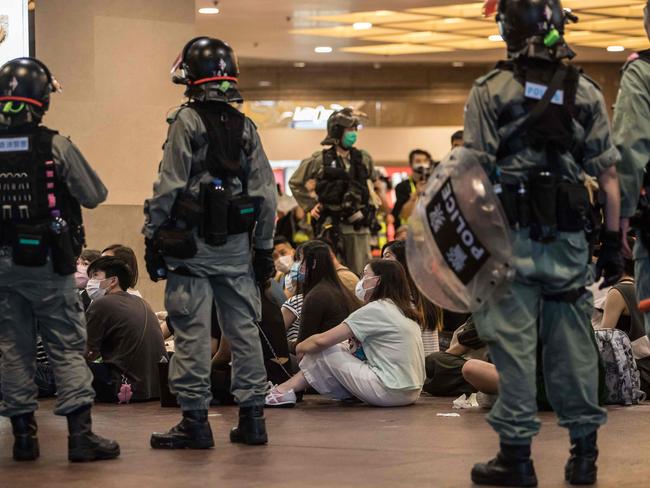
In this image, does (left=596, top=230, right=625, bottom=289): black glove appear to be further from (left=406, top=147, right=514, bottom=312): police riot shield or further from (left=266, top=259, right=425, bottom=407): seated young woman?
(left=266, top=259, right=425, bottom=407): seated young woman

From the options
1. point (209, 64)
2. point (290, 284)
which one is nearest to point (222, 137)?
point (209, 64)

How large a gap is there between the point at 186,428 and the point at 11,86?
1.71 m

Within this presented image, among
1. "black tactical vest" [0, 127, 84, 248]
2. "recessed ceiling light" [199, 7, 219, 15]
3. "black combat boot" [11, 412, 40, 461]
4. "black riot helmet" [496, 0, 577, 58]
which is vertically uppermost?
"recessed ceiling light" [199, 7, 219, 15]

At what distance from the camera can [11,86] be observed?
5.68 metres

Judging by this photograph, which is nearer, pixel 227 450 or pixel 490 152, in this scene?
pixel 490 152

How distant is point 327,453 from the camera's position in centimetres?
588

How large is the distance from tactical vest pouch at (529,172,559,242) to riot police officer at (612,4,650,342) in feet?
1.03

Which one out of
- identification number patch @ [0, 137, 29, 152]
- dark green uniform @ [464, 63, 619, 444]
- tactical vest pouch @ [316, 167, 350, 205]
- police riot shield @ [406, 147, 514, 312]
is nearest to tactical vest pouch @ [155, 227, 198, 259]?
identification number patch @ [0, 137, 29, 152]

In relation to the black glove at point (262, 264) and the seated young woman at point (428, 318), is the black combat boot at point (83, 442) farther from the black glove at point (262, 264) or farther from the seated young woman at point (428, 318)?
the seated young woman at point (428, 318)

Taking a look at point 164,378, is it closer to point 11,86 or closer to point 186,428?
point 186,428

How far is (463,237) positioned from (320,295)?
3.60 meters

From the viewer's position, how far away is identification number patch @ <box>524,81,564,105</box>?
4.75m

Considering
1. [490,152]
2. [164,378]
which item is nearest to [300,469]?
[490,152]

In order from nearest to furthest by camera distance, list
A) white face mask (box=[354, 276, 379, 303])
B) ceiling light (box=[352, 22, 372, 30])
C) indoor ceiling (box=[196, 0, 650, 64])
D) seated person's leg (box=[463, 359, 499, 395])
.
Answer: seated person's leg (box=[463, 359, 499, 395]) → white face mask (box=[354, 276, 379, 303]) → indoor ceiling (box=[196, 0, 650, 64]) → ceiling light (box=[352, 22, 372, 30])
